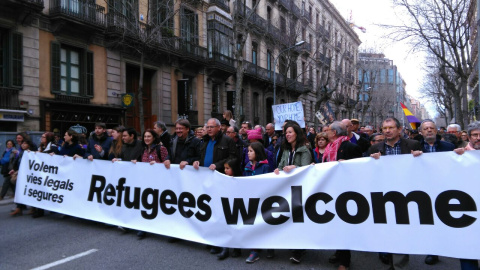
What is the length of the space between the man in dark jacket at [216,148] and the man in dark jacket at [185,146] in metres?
0.24

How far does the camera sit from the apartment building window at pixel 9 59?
513 inches

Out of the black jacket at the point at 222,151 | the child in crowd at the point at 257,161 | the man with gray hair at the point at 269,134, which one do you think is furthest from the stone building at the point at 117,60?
the child in crowd at the point at 257,161

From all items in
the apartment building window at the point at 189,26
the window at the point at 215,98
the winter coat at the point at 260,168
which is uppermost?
the apartment building window at the point at 189,26

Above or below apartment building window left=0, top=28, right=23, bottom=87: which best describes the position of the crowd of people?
below

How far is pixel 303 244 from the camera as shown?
422 cm

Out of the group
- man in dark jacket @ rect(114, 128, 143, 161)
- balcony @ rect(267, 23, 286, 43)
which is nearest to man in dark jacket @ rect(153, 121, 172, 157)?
man in dark jacket @ rect(114, 128, 143, 161)

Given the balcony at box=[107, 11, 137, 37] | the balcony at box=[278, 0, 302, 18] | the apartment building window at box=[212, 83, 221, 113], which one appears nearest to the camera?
the balcony at box=[107, 11, 137, 37]

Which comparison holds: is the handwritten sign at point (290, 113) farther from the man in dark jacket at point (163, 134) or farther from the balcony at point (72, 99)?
the balcony at point (72, 99)

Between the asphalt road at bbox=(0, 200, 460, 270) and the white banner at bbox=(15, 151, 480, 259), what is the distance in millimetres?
235

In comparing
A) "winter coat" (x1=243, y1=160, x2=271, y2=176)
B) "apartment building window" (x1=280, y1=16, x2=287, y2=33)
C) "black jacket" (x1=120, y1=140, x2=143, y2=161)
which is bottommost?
"winter coat" (x1=243, y1=160, x2=271, y2=176)

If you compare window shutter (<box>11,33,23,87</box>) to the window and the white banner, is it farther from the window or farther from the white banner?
the window

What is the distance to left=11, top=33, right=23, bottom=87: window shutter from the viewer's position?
1311cm

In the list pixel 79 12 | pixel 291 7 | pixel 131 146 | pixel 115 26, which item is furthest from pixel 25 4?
pixel 291 7

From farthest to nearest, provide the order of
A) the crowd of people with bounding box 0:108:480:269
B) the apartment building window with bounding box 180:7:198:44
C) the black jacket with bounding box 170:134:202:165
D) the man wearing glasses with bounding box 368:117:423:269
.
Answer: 1. the apartment building window with bounding box 180:7:198:44
2. the black jacket with bounding box 170:134:202:165
3. the crowd of people with bounding box 0:108:480:269
4. the man wearing glasses with bounding box 368:117:423:269
